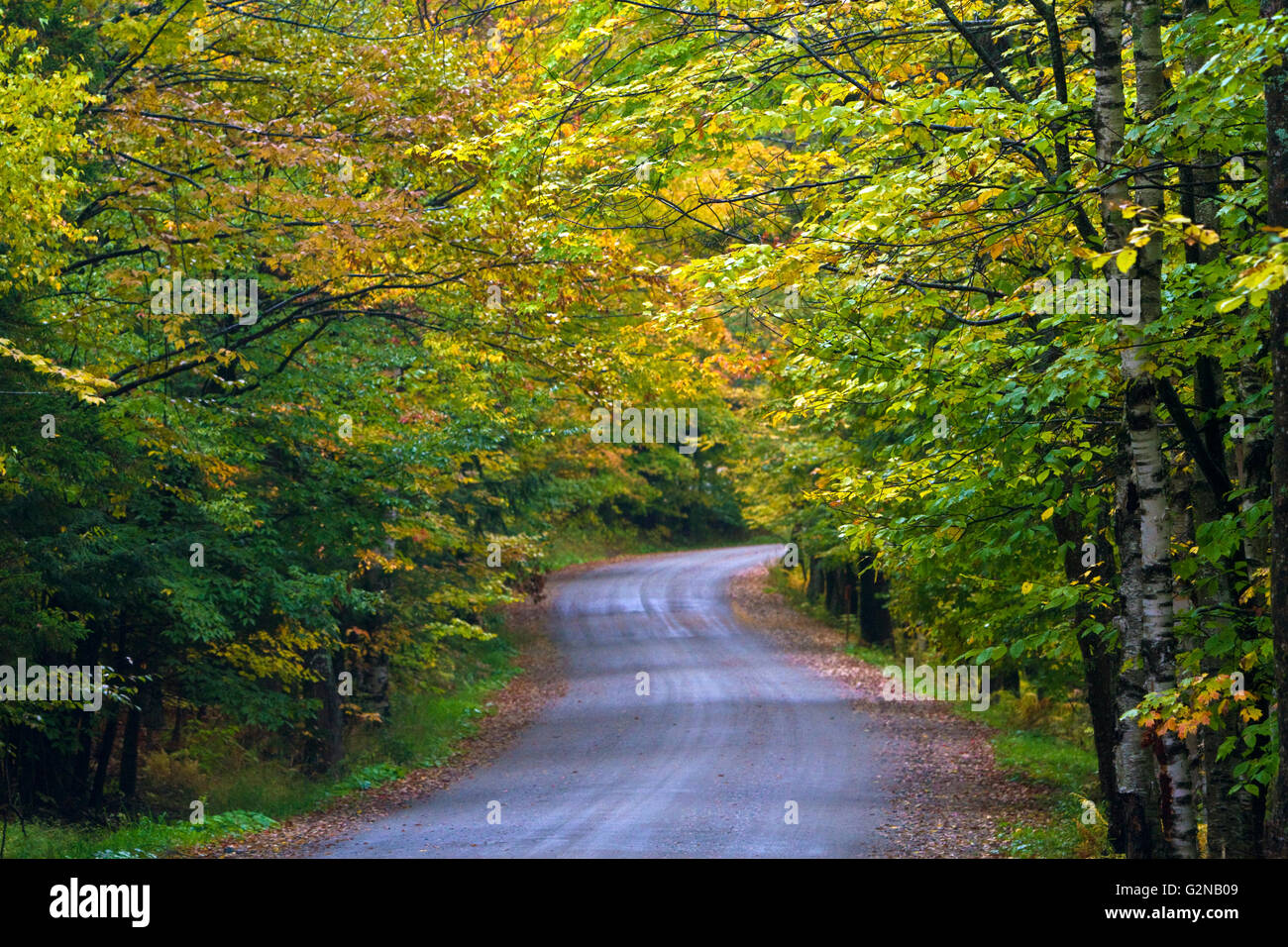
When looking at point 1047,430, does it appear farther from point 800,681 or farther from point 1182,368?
point 800,681

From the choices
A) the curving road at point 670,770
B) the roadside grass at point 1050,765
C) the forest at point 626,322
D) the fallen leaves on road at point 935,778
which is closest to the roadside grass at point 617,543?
the curving road at point 670,770

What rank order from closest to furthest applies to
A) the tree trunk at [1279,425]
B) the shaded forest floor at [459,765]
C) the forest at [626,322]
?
the tree trunk at [1279,425] < the forest at [626,322] < the shaded forest floor at [459,765]

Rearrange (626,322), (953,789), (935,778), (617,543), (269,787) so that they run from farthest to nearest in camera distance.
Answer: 1. (617,543)
2. (626,322)
3. (935,778)
4. (269,787)
5. (953,789)

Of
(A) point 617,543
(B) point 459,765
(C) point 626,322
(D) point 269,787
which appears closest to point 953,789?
(B) point 459,765

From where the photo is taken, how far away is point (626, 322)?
17656 mm

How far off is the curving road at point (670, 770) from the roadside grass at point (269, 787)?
135 centimetres

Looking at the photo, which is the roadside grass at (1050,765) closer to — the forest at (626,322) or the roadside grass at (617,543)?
the forest at (626,322)

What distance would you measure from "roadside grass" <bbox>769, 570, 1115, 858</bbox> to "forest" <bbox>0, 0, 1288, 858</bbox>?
52 centimetres

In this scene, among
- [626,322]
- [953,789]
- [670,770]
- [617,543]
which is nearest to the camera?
[953,789]

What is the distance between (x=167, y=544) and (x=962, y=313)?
8.70m

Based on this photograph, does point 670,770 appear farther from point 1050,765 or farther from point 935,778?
point 1050,765

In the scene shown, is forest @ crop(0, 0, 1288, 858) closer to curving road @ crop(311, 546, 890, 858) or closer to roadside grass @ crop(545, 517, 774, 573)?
curving road @ crop(311, 546, 890, 858)

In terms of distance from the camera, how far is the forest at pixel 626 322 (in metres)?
6.77

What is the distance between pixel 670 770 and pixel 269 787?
5.68 m
